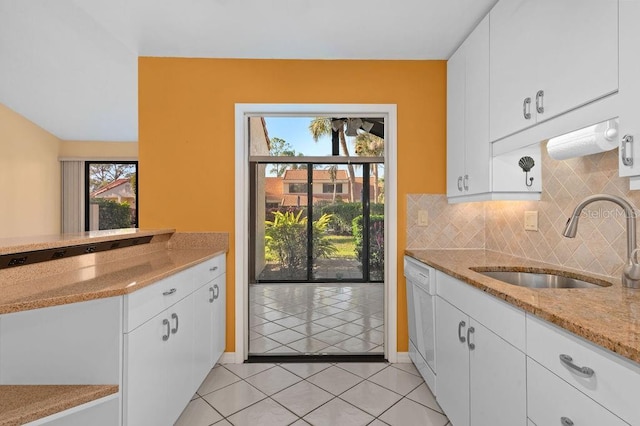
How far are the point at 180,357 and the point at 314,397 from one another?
2.90 feet

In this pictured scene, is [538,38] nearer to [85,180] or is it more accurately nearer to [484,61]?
[484,61]

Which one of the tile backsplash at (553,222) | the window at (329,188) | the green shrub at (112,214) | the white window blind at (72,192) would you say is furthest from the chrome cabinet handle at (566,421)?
the white window blind at (72,192)

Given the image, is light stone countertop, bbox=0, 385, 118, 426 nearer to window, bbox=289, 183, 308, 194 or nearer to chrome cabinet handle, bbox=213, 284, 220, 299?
chrome cabinet handle, bbox=213, 284, 220, 299

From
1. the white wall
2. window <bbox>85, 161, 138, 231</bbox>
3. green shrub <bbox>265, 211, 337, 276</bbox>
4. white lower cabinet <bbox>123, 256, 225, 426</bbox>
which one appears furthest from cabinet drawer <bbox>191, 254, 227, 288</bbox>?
the white wall

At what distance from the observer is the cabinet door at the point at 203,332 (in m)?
2.02

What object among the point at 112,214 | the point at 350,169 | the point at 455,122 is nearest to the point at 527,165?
the point at 455,122

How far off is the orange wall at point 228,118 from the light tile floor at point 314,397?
1.13 feet

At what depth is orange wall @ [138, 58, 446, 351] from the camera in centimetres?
264

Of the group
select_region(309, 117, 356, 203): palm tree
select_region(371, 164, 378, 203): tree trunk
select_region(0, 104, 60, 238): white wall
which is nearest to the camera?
select_region(309, 117, 356, 203): palm tree

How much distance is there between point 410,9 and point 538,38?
827 mm

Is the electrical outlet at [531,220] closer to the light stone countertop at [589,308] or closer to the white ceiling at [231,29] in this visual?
the light stone countertop at [589,308]

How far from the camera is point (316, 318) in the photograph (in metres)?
3.52

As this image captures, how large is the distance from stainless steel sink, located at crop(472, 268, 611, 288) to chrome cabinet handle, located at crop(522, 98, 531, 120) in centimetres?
80

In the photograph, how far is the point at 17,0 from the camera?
2.62 meters
